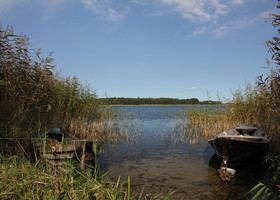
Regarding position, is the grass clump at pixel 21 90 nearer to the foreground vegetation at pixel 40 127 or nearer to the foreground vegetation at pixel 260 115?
the foreground vegetation at pixel 40 127

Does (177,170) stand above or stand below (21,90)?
below

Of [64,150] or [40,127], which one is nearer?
[64,150]

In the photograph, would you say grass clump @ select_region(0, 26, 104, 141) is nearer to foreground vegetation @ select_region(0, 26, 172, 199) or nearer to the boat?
foreground vegetation @ select_region(0, 26, 172, 199)

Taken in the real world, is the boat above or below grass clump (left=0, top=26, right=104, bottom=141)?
below

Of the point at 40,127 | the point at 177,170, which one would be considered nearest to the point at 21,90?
the point at 40,127

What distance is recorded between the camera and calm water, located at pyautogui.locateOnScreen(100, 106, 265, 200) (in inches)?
208

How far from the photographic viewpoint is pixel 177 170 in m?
6.95

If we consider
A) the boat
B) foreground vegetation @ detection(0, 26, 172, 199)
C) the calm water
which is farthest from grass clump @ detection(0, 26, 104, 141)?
the boat

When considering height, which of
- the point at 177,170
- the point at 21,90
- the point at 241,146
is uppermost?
the point at 21,90

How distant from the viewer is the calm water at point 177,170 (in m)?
5.29

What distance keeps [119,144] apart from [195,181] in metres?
5.86

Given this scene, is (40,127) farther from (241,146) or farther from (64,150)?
(241,146)

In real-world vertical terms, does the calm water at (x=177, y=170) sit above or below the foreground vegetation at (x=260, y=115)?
below

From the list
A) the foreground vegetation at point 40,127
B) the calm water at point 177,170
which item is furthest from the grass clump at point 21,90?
the calm water at point 177,170
